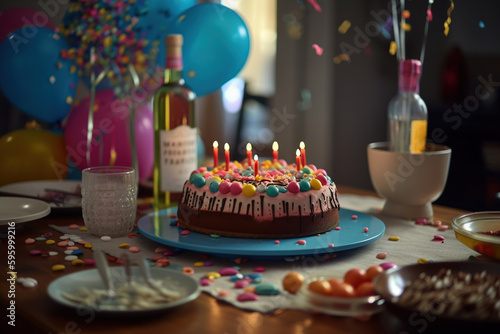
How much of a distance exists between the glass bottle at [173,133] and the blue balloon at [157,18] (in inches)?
16.4

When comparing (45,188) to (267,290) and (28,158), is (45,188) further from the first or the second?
(267,290)

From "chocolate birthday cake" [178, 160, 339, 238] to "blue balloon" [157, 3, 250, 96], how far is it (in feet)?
2.36

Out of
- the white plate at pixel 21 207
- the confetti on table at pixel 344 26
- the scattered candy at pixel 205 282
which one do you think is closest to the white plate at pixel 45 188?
the white plate at pixel 21 207

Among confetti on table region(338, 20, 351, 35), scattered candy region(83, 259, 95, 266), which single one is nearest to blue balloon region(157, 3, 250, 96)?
scattered candy region(83, 259, 95, 266)

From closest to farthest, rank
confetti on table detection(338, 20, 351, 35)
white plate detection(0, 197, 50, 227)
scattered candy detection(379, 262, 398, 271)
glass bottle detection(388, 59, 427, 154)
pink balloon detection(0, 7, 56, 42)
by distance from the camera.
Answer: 1. scattered candy detection(379, 262, 398, 271)
2. white plate detection(0, 197, 50, 227)
3. glass bottle detection(388, 59, 427, 154)
4. pink balloon detection(0, 7, 56, 42)
5. confetti on table detection(338, 20, 351, 35)

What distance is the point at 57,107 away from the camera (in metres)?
1.92

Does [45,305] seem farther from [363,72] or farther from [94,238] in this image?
[363,72]

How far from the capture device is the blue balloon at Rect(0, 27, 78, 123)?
1821 mm

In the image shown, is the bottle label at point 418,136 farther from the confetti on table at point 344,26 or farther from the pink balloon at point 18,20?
the confetti on table at point 344,26

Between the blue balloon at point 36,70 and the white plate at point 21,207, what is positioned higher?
the blue balloon at point 36,70

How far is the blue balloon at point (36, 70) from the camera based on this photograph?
1821 millimetres

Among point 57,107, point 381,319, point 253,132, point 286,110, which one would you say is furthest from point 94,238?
point 253,132

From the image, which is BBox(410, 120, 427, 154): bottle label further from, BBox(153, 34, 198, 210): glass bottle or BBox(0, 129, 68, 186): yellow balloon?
BBox(0, 129, 68, 186): yellow balloon

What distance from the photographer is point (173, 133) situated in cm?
150
